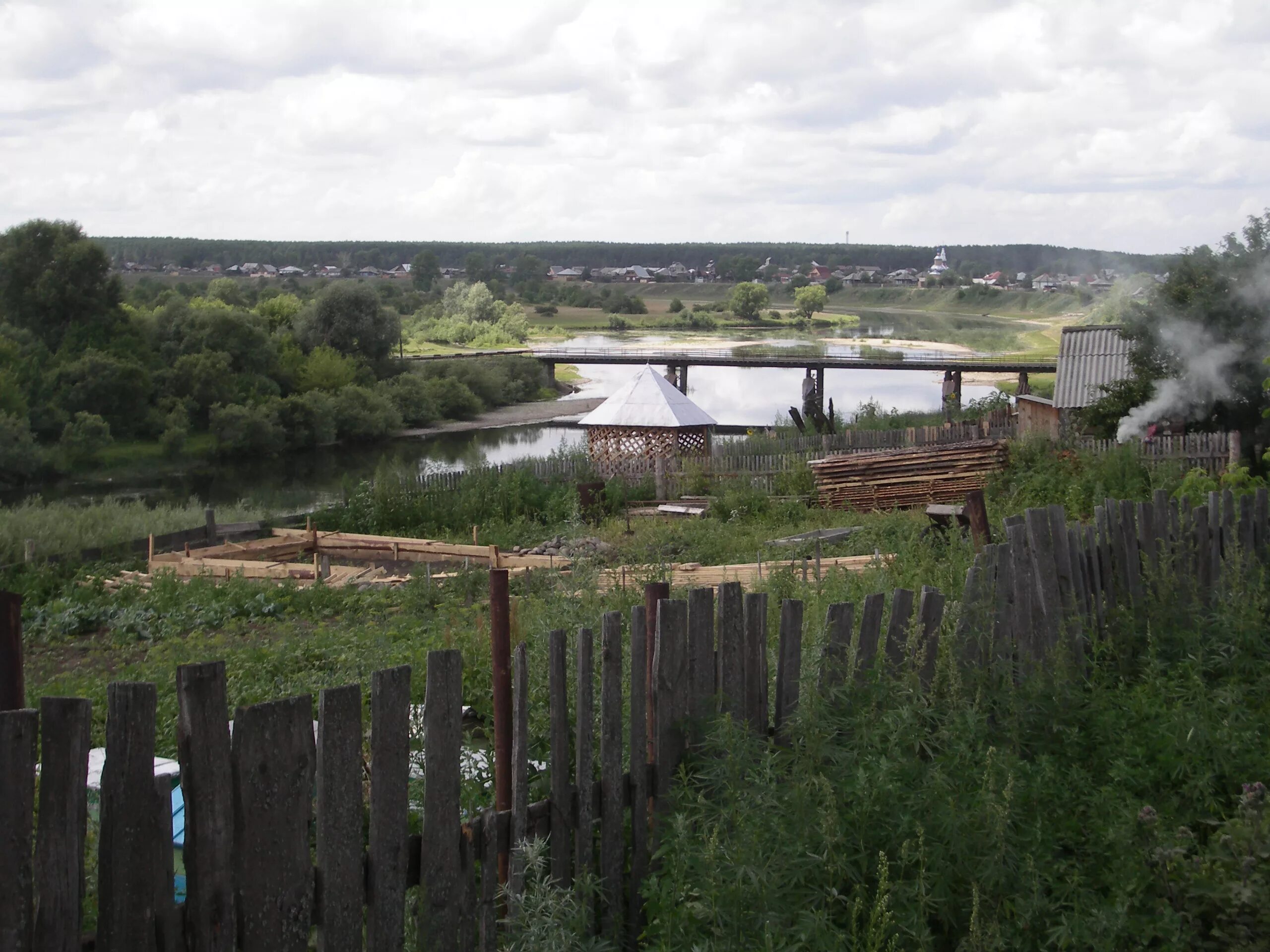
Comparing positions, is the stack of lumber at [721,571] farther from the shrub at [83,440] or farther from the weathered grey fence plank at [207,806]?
the shrub at [83,440]

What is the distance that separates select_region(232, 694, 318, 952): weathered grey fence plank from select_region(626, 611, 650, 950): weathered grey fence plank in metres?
1.20

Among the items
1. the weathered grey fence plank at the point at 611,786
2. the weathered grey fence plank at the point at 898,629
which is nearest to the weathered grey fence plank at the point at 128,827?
the weathered grey fence plank at the point at 611,786

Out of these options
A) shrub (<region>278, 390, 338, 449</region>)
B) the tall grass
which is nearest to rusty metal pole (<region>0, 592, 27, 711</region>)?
the tall grass

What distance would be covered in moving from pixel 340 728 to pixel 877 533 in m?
11.5

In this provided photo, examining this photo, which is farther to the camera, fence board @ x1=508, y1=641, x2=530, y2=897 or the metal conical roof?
the metal conical roof

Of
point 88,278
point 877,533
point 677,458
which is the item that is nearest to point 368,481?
point 677,458

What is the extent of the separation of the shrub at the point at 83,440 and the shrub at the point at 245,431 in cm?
512

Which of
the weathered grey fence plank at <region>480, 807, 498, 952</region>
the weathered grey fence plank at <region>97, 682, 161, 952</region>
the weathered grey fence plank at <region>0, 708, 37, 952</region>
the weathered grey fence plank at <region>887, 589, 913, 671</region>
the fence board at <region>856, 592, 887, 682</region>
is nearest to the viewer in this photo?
the weathered grey fence plank at <region>0, 708, 37, 952</region>

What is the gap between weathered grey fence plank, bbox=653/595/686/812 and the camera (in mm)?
4016

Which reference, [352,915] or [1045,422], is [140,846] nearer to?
[352,915]

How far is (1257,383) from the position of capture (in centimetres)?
2344

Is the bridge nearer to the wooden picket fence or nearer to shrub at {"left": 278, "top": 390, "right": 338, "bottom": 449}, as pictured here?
shrub at {"left": 278, "top": 390, "right": 338, "bottom": 449}

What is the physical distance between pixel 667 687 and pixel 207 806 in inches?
65.1

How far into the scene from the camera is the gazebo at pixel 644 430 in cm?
2480
